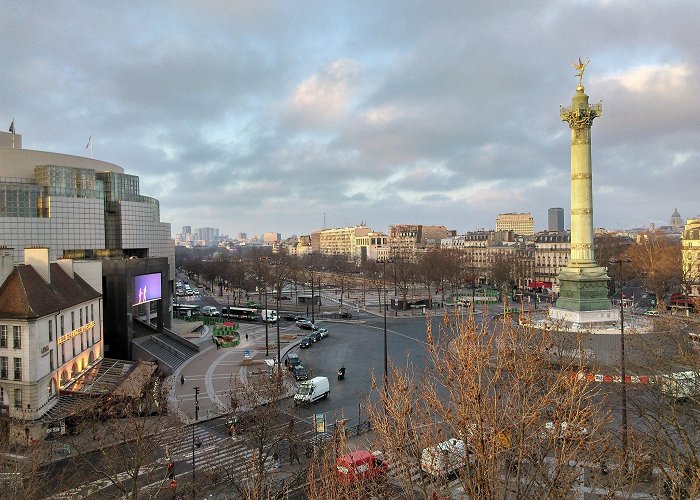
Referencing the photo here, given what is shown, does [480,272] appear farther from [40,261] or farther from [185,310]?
[40,261]

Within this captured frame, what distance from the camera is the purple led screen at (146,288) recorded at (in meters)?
53.1

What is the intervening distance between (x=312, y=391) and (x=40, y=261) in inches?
895

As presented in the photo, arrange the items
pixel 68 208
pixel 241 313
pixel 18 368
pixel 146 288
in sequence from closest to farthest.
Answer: pixel 18 368
pixel 68 208
pixel 146 288
pixel 241 313

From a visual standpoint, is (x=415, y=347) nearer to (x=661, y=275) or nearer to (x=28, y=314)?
(x=28, y=314)

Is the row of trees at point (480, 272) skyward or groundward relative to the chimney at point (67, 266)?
groundward

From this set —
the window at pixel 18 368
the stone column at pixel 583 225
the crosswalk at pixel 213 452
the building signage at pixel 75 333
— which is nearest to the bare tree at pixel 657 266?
the stone column at pixel 583 225

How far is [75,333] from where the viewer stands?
39312 mm

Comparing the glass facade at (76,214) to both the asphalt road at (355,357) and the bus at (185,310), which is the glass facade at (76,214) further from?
the asphalt road at (355,357)

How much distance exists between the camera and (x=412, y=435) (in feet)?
41.9

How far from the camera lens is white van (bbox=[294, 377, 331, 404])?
36688mm

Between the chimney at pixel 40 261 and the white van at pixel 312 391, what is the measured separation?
21.0 m

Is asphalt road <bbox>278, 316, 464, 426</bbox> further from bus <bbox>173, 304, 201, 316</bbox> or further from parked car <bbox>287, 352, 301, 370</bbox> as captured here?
bus <bbox>173, 304, 201, 316</bbox>

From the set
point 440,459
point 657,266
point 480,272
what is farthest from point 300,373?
point 480,272

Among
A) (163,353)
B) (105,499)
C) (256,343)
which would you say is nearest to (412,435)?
(105,499)
